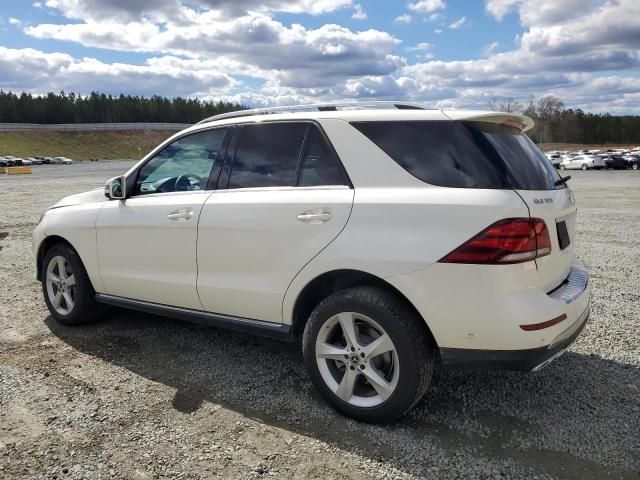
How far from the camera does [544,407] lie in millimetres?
3365

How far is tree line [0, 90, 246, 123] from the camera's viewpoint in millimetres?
115125

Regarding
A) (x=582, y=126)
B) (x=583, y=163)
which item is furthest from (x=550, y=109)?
(x=583, y=163)

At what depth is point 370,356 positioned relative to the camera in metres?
3.06

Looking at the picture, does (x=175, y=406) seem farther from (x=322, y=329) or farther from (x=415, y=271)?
(x=415, y=271)

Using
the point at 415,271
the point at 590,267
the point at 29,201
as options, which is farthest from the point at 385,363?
the point at 29,201

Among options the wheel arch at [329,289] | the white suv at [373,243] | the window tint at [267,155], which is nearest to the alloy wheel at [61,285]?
the white suv at [373,243]

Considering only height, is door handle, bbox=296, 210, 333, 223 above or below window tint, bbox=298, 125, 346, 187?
below

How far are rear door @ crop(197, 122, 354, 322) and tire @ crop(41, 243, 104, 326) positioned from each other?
5.21 ft

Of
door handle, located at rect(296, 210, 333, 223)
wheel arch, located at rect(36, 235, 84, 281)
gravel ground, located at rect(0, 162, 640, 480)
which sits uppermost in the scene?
door handle, located at rect(296, 210, 333, 223)

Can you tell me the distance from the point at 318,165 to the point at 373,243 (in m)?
0.71

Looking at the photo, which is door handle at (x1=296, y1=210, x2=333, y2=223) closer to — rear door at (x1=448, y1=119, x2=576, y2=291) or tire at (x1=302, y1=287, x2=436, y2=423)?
tire at (x1=302, y1=287, x2=436, y2=423)

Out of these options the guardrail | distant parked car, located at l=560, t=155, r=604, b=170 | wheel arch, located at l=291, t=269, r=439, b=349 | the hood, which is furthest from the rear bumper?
the guardrail

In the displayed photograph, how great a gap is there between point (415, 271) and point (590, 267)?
514cm

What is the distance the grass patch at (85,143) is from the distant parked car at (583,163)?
72.9 meters
